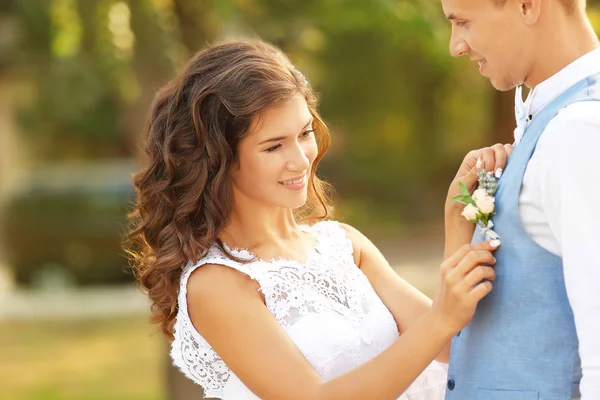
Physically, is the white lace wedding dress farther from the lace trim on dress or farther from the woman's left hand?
the woman's left hand

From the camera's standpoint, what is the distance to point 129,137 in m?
11.9

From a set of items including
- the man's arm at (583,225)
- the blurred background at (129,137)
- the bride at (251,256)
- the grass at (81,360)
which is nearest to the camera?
the man's arm at (583,225)

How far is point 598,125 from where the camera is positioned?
80.0 inches

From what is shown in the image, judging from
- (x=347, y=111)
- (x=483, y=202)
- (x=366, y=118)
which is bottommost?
(x=366, y=118)

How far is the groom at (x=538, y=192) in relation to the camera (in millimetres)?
2043

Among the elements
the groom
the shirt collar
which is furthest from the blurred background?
the shirt collar

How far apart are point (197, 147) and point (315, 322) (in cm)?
62

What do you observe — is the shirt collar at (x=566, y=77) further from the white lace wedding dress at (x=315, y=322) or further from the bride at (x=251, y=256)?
the white lace wedding dress at (x=315, y=322)

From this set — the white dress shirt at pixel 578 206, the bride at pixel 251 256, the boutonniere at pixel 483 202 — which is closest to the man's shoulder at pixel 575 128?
the white dress shirt at pixel 578 206

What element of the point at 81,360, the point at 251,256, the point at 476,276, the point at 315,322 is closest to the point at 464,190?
the point at 476,276

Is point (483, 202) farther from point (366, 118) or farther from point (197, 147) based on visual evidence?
point (366, 118)

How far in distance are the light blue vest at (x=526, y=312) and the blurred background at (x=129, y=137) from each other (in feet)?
5.11

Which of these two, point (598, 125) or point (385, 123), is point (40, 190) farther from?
point (598, 125)

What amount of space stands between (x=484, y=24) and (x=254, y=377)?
113 centimetres
